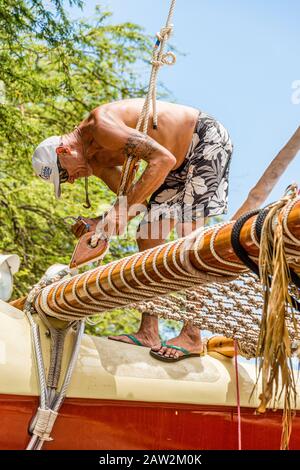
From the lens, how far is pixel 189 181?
2.29m

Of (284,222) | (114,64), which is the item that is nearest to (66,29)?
(114,64)

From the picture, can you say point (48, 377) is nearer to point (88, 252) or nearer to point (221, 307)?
point (88, 252)

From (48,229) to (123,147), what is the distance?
3.89 meters

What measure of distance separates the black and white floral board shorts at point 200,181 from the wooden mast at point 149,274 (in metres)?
0.62

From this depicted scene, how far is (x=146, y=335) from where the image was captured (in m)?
2.08

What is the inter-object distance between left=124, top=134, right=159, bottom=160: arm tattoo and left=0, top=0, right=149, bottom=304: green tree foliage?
2793 millimetres

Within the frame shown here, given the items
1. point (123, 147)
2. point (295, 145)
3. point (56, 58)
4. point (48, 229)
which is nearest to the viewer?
point (123, 147)

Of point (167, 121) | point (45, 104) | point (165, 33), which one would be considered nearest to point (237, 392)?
point (167, 121)

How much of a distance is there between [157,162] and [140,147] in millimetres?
67

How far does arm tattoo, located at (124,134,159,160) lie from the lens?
201cm

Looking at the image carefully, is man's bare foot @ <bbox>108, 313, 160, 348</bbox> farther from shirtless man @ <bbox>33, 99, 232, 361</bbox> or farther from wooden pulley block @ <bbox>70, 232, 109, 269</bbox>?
wooden pulley block @ <bbox>70, 232, 109, 269</bbox>

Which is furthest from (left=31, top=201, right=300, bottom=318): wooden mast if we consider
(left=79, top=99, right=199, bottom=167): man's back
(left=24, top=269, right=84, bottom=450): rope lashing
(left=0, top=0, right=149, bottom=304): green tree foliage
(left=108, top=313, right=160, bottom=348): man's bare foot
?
(left=0, top=0, right=149, bottom=304): green tree foliage

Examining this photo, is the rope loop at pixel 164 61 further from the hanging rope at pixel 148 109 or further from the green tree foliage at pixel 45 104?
the green tree foliage at pixel 45 104

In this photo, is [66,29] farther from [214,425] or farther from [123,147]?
[214,425]
